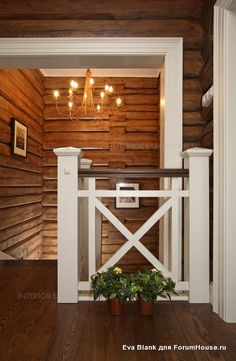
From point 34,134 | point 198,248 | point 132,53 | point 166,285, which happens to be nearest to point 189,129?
point 132,53

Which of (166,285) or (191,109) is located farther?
Answer: (191,109)

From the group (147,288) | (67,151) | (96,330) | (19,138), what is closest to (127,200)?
(19,138)

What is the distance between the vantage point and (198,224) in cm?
217

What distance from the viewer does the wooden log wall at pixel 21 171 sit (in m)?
3.58

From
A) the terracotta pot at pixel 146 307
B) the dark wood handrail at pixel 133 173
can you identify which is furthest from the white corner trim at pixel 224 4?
the terracotta pot at pixel 146 307

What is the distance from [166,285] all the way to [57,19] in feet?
7.47

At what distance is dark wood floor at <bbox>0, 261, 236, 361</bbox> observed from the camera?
4.84 feet

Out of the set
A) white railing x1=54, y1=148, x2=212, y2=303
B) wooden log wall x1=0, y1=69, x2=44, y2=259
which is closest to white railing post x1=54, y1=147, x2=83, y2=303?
white railing x1=54, y1=148, x2=212, y2=303

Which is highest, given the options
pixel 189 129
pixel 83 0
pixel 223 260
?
pixel 83 0

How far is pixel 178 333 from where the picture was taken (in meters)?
1.69

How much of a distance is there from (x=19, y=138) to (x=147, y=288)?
9.17 ft

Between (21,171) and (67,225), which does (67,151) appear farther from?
(21,171)

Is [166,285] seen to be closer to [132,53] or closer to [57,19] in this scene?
[132,53]

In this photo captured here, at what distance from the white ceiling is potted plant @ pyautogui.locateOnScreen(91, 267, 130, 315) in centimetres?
385
